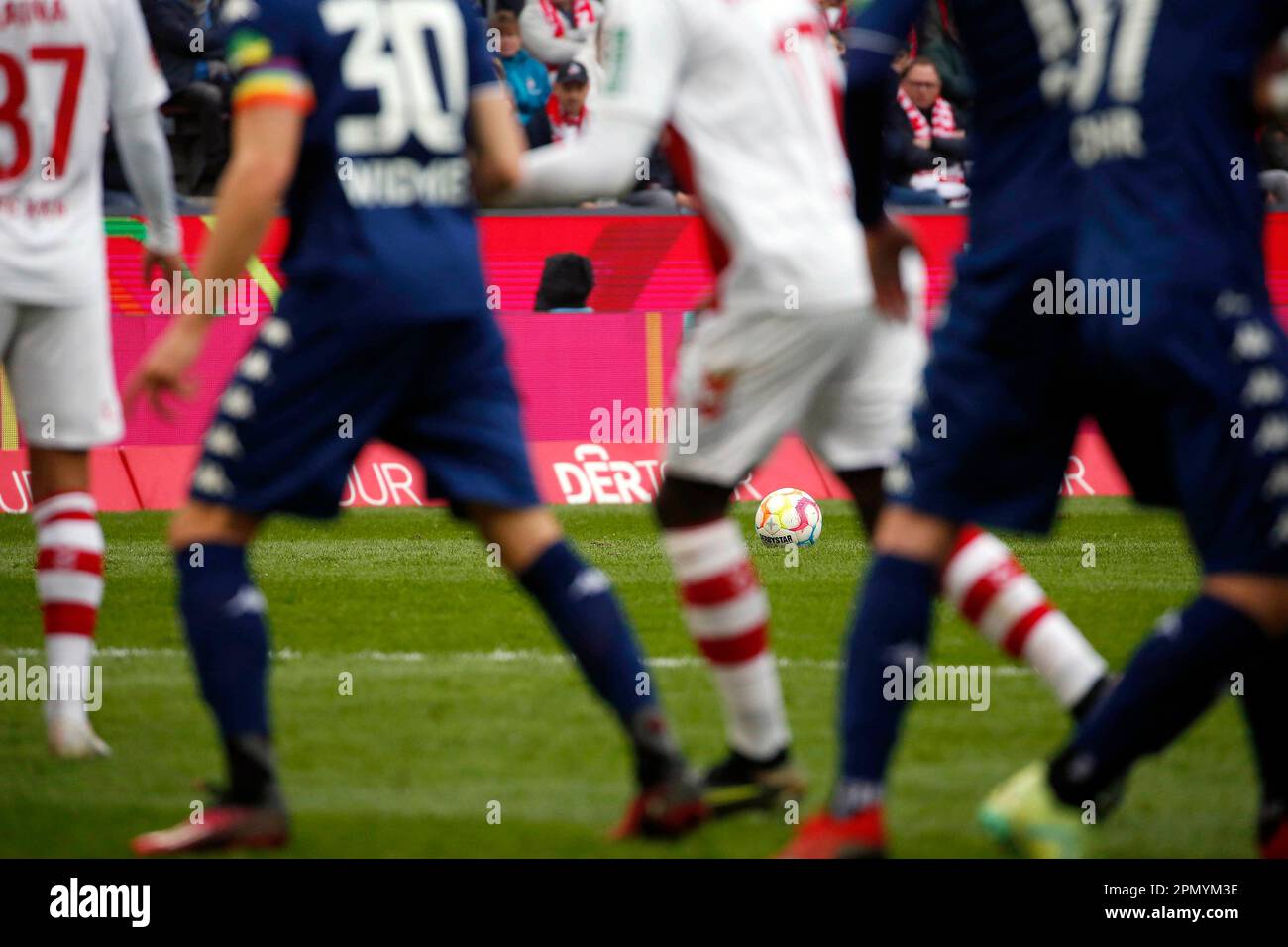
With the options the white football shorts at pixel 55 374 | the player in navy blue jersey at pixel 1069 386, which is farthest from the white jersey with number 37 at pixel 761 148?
the white football shorts at pixel 55 374

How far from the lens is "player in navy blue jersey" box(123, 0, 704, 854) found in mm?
4559

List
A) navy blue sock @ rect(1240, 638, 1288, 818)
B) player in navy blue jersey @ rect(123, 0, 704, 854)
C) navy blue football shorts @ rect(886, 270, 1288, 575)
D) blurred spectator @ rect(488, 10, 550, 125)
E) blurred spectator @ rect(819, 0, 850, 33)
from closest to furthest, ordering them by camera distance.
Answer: navy blue football shorts @ rect(886, 270, 1288, 575)
navy blue sock @ rect(1240, 638, 1288, 818)
player in navy blue jersey @ rect(123, 0, 704, 854)
blurred spectator @ rect(488, 10, 550, 125)
blurred spectator @ rect(819, 0, 850, 33)

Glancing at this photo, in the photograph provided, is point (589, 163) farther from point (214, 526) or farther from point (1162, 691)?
point (1162, 691)

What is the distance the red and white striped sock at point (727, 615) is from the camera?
5133mm

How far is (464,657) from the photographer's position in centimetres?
742

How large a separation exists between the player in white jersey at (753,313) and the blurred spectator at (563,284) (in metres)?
8.32

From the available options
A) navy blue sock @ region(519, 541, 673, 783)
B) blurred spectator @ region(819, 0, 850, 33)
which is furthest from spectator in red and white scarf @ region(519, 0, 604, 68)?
navy blue sock @ region(519, 541, 673, 783)

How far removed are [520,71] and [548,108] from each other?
1.01 meters

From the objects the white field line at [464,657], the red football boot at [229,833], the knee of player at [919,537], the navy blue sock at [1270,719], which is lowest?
the white field line at [464,657]

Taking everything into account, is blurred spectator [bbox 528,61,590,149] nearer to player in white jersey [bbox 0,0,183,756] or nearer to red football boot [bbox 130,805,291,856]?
player in white jersey [bbox 0,0,183,756]

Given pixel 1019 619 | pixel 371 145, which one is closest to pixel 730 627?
pixel 1019 619

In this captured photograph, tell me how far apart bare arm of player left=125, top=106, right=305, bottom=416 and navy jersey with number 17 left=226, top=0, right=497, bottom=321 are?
0.10 metres

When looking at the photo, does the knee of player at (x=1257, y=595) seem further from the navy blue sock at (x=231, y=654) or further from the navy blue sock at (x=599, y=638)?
the navy blue sock at (x=231, y=654)
